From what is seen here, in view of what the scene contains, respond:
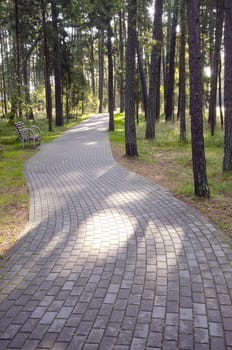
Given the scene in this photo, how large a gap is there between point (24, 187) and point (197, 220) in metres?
4.81

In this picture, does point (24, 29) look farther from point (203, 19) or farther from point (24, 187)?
point (24, 187)

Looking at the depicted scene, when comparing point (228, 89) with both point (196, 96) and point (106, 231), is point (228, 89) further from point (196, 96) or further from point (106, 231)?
point (106, 231)

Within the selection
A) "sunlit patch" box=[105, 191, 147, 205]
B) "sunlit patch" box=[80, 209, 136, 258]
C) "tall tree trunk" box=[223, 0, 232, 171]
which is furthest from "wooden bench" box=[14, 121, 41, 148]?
"sunlit patch" box=[80, 209, 136, 258]

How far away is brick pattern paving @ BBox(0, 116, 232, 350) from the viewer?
325cm

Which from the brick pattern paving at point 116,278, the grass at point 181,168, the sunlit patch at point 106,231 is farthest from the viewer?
the grass at point 181,168

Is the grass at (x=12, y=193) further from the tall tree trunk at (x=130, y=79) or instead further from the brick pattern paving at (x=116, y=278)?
the tall tree trunk at (x=130, y=79)

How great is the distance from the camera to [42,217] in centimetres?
668

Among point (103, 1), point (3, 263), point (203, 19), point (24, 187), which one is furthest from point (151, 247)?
point (203, 19)

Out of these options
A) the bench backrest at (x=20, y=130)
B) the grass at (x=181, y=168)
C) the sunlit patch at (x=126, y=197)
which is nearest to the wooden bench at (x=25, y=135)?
the bench backrest at (x=20, y=130)

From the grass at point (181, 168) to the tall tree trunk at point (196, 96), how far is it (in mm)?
440

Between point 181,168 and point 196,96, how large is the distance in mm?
4688

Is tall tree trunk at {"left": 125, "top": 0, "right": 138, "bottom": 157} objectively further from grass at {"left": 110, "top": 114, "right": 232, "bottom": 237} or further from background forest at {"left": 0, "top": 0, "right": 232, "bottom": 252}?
grass at {"left": 110, "top": 114, "right": 232, "bottom": 237}

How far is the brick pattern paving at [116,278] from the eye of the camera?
10.6 feet

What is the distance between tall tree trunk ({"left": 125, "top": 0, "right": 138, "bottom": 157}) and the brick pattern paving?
519 centimetres
